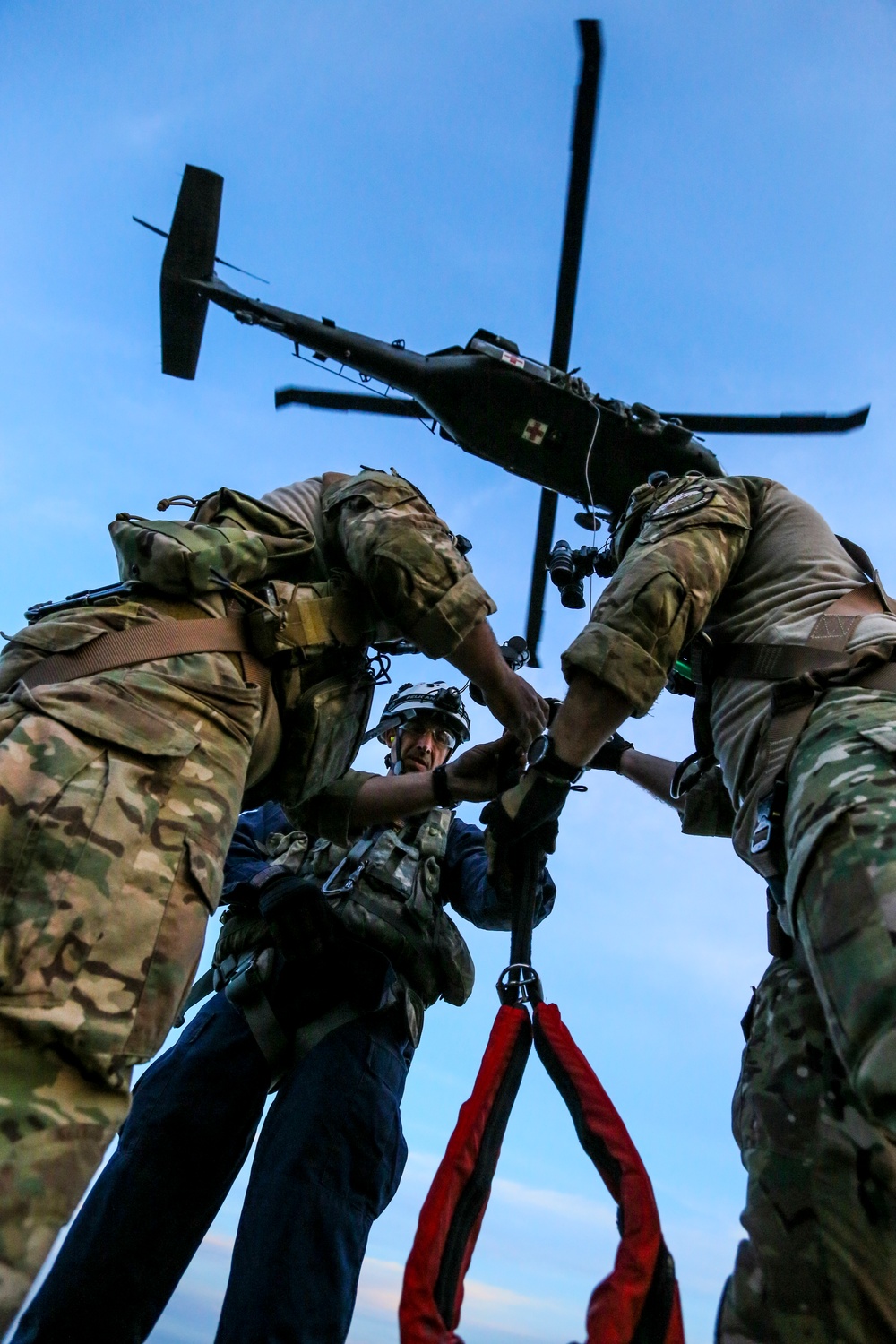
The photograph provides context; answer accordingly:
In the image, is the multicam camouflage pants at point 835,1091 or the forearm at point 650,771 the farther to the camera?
the forearm at point 650,771

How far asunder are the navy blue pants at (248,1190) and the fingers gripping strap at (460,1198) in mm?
1508

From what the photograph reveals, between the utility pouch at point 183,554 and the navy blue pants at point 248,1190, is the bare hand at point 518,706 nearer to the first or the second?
the utility pouch at point 183,554

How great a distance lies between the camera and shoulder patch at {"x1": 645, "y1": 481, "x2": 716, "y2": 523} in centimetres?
328

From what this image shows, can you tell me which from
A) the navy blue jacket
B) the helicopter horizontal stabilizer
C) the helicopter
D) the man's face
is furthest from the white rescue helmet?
the helicopter horizontal stabilizer

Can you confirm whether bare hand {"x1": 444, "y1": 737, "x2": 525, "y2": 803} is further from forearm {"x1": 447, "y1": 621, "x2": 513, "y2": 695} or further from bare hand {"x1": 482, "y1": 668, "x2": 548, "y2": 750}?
forearm {"x1": 447, "y1": 621, "x2": 513, "y2": 695}

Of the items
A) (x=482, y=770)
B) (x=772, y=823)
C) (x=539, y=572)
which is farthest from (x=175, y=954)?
(x=539, y=572)

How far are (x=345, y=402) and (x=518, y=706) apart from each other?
838 centimetres

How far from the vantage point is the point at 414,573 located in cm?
318

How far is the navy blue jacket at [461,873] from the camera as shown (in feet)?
14.9

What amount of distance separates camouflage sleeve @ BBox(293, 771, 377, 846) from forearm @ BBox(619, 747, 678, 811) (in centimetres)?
115

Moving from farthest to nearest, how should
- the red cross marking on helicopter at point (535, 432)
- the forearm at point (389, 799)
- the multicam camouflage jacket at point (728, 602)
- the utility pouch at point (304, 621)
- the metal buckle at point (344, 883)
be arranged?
the red cross marking on helicopter at point (535, 432) → the metal buckle at point (344, 883) → the forearm at point (389, 799) → the utility pouch at point (304, 621) → the multicam camouflage jacket at point (728, 602)

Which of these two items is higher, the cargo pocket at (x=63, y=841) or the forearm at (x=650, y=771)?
the forearm at (x=650, y=771)

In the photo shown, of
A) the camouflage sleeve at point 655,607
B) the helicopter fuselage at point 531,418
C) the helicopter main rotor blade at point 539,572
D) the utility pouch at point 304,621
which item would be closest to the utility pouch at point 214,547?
the utility pouch at point 304,621

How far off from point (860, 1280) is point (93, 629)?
2.39 m
